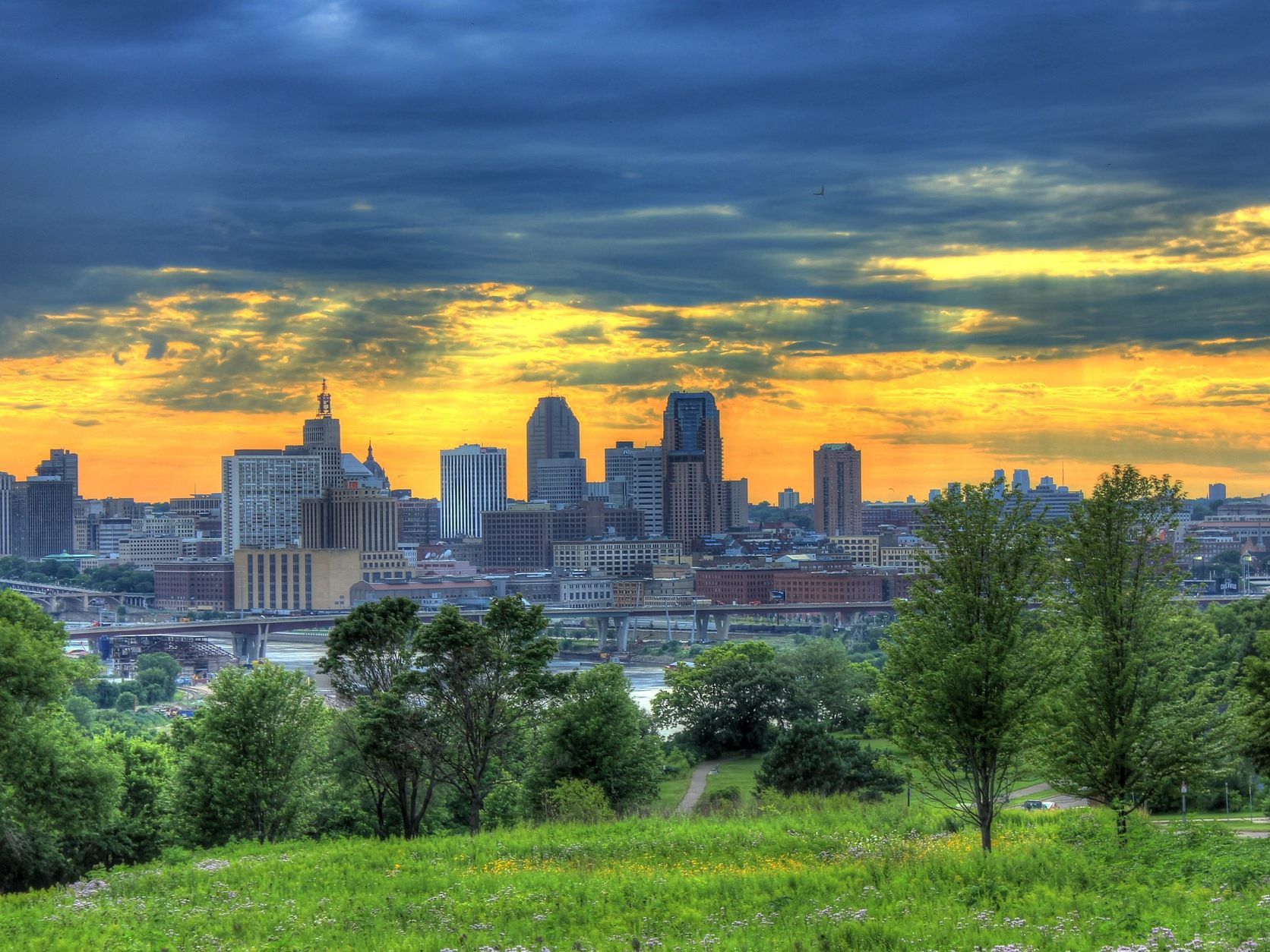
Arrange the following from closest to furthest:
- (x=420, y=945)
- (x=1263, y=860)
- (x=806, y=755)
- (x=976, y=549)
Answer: (x=420, y=945)
(x=1263, y=860)
(x=976, y=549)
(x=806, y=755)

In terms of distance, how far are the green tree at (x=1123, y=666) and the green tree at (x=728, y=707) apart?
1360 inches

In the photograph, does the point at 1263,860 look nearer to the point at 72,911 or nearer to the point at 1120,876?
the point at 1120,876

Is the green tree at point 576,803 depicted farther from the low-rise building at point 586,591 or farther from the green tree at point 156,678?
the low-rise building at point 586,591

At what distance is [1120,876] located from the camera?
14539 mm

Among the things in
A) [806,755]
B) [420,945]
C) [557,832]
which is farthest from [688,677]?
[420,945]

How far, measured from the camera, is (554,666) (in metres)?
119

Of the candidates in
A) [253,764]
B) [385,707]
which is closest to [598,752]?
[385,707]

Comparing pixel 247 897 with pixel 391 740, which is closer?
pixel 247 897

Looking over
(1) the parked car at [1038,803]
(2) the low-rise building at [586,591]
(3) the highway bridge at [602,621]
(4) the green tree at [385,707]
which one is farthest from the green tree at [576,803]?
(2) the low-rise building at [586,591]

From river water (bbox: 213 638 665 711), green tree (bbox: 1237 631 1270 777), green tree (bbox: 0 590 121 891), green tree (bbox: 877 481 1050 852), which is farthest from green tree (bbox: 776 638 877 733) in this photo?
green tree (bbox: 877 481 1050 852)

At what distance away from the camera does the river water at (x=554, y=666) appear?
99500mm

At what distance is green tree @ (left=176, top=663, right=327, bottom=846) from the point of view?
84.0ft

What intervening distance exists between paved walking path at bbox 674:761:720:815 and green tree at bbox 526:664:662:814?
1234mm

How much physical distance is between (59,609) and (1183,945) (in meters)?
196
